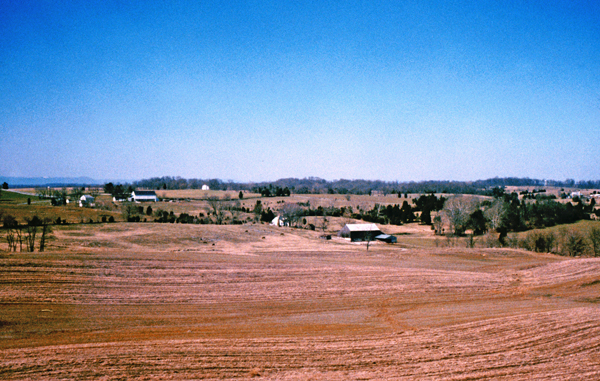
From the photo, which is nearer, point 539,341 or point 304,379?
point 304,379

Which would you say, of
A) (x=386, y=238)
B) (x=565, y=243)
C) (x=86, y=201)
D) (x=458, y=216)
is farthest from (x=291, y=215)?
(x=86, y=201)

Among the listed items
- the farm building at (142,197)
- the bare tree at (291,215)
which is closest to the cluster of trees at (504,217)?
the bare tree at (291,215)

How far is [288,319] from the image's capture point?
20797 millimetres

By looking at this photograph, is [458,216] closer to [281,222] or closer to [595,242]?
[595,242]

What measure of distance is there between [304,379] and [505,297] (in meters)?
19.6

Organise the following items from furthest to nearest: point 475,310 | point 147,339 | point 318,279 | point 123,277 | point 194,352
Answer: point 318,279 < point 123,277 < point 475,310 < point 147,339 < point 194,352

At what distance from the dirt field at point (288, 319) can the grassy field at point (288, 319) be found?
87 millimetres

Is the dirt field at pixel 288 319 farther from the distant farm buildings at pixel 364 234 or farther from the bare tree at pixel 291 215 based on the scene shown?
the bare tree at pixel 291 215

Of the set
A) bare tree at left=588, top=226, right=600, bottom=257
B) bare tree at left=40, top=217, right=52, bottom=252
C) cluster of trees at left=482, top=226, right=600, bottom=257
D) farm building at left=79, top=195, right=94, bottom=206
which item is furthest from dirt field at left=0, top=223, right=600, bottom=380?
farm building at left=79, top=195, right=94, bottom=206

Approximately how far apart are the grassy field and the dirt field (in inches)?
3.4

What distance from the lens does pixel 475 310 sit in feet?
75.3

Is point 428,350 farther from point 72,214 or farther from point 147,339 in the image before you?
point 72,214

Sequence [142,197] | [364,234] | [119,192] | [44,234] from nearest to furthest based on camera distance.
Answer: [44,234]
[364,234]
[142,197]
[119,192]

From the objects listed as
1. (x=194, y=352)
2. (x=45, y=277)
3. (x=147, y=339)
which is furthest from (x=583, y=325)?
(x=45, y=277)
